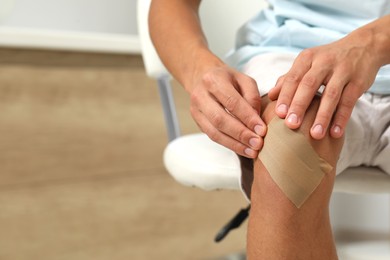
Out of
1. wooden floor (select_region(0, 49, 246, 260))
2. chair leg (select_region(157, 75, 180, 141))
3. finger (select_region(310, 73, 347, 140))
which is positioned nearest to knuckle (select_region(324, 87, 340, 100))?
finger (select_region(310, 73, 347, 140))

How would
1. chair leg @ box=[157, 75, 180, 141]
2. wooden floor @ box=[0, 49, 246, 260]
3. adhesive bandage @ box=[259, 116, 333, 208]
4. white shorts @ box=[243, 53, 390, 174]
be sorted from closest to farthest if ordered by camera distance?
adhesive bandage @ box=[259, 116, 333, 208] < white shorts @ box=[243, 53, 390, 174] < chair leg @ box=[157, 75, 180, 141] < wooden floor @ box=[0, 49, 246, 260]

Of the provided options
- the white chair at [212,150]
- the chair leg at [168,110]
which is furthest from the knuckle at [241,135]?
the chair leg at [168,110]

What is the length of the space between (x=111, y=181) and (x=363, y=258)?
27.6 inches

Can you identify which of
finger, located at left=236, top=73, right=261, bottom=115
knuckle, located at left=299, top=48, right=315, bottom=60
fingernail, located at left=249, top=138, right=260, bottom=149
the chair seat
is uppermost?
knuckle, located at left=299, top=48, right=315, bottom=60

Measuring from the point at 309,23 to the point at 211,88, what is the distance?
0.22m

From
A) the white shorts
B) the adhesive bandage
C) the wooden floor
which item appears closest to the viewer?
the adhesive bandage

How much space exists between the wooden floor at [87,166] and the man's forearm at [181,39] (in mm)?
517

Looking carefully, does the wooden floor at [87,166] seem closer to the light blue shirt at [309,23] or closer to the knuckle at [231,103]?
the light blue shirt at [309,23]

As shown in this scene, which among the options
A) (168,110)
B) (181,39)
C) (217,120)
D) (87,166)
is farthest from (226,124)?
(87,166)

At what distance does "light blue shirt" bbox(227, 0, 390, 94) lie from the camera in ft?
2.27

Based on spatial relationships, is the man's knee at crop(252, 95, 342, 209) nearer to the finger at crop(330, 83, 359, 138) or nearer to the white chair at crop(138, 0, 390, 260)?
the finger at crop(330, 83, 359, 138)

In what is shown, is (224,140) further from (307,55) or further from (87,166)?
(87,166)

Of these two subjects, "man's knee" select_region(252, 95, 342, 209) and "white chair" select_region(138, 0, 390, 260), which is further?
"white chair" select_region(138, 0, 390, 260)

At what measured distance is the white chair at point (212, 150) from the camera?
0.64 meters
